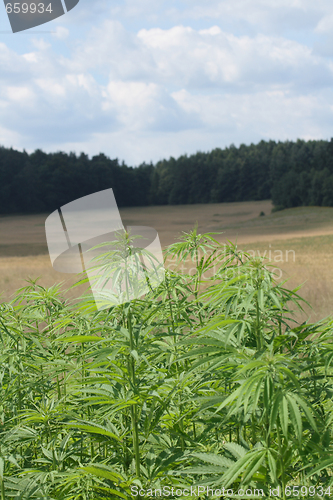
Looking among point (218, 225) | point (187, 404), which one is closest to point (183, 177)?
point (218, 225)

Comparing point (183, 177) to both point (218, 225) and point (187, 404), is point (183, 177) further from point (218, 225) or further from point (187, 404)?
point (187, 404)

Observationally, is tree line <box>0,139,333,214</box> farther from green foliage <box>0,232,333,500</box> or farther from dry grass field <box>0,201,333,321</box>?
green foliage <box>0,232,333,500</box>

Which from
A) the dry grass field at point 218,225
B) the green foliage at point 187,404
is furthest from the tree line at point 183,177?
the green foliage at point 187,404

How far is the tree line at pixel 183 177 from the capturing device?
38.8m

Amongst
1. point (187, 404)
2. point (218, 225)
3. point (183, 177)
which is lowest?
point (218, 225)

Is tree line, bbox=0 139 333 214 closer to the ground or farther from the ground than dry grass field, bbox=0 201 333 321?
farther from the ground

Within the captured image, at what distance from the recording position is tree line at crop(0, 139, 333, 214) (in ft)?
127

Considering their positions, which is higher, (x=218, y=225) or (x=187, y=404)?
(x=187, y=404)

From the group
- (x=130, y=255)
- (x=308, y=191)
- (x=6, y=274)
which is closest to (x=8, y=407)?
(x=130, y=255)

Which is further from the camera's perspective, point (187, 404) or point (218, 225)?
point (218, 225)

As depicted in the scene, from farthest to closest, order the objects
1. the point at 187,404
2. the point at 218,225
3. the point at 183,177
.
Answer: the point at 183,177, the point at 218,225, the point at 187,404

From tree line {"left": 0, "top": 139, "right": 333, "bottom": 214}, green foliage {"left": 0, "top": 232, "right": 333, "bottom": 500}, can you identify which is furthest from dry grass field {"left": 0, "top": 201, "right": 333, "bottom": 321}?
green foliage {"left": 0, "top": 232, "right": 333, "bottom": 500}

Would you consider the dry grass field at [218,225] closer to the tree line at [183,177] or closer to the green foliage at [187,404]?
the tree line at [183,177]

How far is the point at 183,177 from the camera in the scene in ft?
151
